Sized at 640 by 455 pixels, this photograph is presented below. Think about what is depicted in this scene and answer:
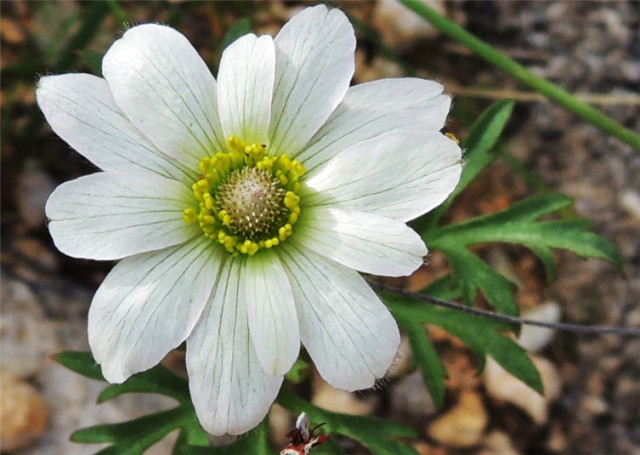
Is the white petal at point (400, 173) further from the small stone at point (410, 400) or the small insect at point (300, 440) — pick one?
the small stone at point (410, 400)

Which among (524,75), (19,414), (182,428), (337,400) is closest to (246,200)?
(182,428)

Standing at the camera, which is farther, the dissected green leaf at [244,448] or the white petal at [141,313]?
the dissected green leaf at [244,448]

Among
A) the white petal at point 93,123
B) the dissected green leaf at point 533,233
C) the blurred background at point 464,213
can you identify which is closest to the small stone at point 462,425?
the blurred background at point 464,213

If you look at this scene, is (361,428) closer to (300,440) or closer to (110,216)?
(300,440)

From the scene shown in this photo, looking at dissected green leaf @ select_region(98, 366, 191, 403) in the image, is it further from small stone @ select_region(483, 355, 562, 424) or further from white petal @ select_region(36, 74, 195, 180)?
small stone @ select_region(483, 355, 562, 424)

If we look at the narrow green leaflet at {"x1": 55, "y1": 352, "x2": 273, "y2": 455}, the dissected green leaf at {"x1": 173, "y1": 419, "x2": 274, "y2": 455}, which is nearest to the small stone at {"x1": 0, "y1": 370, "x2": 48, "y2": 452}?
the narrow green leaflet at {"x1": 55, "y1": 352, "x2": 273, "y2": 455}

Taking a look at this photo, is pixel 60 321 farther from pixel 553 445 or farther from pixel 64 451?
pixel 553 445

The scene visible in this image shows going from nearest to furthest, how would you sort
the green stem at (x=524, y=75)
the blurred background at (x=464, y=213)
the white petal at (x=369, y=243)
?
the white petal at (x=369, y=243), the green stem at (x=524, y=75), the blurred background at (x=464, y=213)

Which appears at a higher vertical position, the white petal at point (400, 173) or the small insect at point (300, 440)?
the white petal at point (400, 173)
